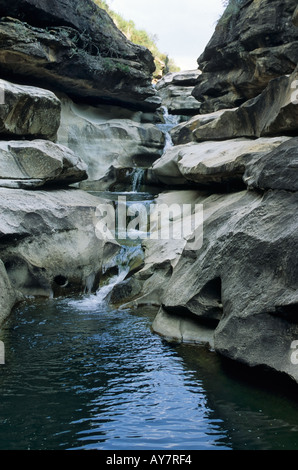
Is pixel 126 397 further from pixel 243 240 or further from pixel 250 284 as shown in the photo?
pixel 243 240

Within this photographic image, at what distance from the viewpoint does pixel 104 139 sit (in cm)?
A: 1723

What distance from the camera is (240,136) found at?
11367 mm

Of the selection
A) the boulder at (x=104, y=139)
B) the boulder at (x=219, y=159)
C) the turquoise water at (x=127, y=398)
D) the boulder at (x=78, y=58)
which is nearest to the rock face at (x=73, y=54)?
the boulder at (x=78, y=58)

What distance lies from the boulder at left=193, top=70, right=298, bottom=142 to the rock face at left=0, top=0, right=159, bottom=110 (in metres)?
5.23

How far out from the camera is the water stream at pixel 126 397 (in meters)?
4.12

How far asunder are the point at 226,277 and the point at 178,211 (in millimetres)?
5962

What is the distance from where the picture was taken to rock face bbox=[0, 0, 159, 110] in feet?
43.8

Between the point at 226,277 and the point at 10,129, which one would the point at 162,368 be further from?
the point at 10,129

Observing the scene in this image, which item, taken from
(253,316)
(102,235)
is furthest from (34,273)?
(253,316)

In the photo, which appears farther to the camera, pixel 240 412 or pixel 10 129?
pixel 10 129

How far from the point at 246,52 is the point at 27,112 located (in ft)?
22.7

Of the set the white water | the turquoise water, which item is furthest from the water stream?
the white water

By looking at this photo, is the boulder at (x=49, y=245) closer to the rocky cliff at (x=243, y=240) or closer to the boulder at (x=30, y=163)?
the boulder at (x=30, y=163)

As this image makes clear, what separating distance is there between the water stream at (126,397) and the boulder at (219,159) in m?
4.18
